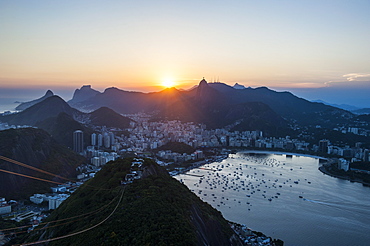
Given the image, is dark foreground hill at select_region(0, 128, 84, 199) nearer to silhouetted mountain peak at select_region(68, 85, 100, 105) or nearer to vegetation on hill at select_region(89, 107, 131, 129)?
vegetation on hill at select_region(89, 107, 131, 129)

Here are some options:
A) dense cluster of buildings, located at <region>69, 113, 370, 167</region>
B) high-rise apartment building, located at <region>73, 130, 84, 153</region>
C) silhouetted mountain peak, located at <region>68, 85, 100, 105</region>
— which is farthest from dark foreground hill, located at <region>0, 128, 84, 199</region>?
silhouetted mountain peak, located at <region>68, 85, 100, 105</region>

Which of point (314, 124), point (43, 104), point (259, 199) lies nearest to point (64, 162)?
point (259, 199)

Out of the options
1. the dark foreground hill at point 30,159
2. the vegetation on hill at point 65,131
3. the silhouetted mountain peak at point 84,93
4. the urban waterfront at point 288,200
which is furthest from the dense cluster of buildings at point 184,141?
the silhouetted mountain peak at point 84,93

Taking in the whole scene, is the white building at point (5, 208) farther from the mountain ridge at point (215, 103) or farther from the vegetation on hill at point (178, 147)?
the mountain ridge at point (215, 103)

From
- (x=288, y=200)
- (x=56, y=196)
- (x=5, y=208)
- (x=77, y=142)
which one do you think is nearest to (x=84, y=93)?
(x=77, y=142)

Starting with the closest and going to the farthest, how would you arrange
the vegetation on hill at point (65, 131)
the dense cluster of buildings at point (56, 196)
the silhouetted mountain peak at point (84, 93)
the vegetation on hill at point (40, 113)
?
the dense cluster of buildings at point (56, 196)
the vegetation on hill at point (65, 131)
the vegetation on hill at point (40, 113)
the silhouetted mountain peak at point (84, 93)

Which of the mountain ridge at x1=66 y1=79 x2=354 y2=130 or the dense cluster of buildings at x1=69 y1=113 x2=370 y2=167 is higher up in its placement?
the mountain ridge at x1=66 y1=79 x2=354 y2=130
